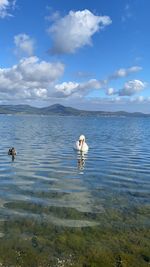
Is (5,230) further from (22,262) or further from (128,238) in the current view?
(128,238)

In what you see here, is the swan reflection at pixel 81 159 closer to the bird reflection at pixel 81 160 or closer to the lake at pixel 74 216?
→ the bird reflection at pixel 81 160

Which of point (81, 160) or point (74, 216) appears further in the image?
point (81, 160)

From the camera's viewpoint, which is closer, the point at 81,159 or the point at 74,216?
the point at 74,216

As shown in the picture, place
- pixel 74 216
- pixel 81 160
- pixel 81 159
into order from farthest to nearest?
pixel 81 159
pixel 81 160
pixel 74 216

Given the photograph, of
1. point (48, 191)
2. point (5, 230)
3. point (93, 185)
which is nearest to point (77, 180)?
point (93, 185)

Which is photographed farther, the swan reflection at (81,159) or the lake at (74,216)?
the swan reflection at (81,159)

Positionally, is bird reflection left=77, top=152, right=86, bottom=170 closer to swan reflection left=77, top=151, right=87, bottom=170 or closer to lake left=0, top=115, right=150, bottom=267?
swan reflection left=77, top=151, right=87, bottom=170

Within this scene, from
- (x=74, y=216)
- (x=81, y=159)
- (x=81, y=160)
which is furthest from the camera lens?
(x=81, y=159)

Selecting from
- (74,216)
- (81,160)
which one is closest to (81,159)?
(81,160)

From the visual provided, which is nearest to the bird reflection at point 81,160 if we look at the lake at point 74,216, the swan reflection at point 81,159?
the swan reflection at point 81,159

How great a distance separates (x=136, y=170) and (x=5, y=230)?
20.9 metres

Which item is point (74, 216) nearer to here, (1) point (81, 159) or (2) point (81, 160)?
(2) point (81, 160)

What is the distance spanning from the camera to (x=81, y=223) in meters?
19.2

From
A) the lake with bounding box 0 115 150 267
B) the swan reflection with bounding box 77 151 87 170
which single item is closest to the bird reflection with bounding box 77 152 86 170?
the swan reflection with bounding box 77 151 87 170
